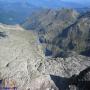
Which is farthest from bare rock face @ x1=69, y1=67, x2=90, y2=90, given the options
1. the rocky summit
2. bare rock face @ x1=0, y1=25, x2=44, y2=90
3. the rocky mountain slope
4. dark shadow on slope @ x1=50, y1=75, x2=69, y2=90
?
the rocky mountain slope

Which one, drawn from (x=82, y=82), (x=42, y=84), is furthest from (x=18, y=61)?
(x=82, y=82)

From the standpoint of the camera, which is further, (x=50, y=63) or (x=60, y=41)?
(x=60, y=41)

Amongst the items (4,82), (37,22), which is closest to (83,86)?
(4,82)

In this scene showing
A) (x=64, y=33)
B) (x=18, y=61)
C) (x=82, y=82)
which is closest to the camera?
(x=82, y=82)

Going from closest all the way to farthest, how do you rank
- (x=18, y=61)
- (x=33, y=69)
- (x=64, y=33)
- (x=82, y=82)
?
(x=82, y=82), (x=33, y=69), (x=18, y=61), (x=64, y=33)

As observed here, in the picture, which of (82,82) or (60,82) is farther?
(60,82)

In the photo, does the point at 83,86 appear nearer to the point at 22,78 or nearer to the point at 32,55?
the point at 22,78

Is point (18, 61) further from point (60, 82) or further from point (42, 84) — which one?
point (60, 82)

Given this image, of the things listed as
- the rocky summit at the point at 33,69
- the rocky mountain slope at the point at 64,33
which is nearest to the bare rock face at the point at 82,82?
the rocky summit at the point at 33,69
